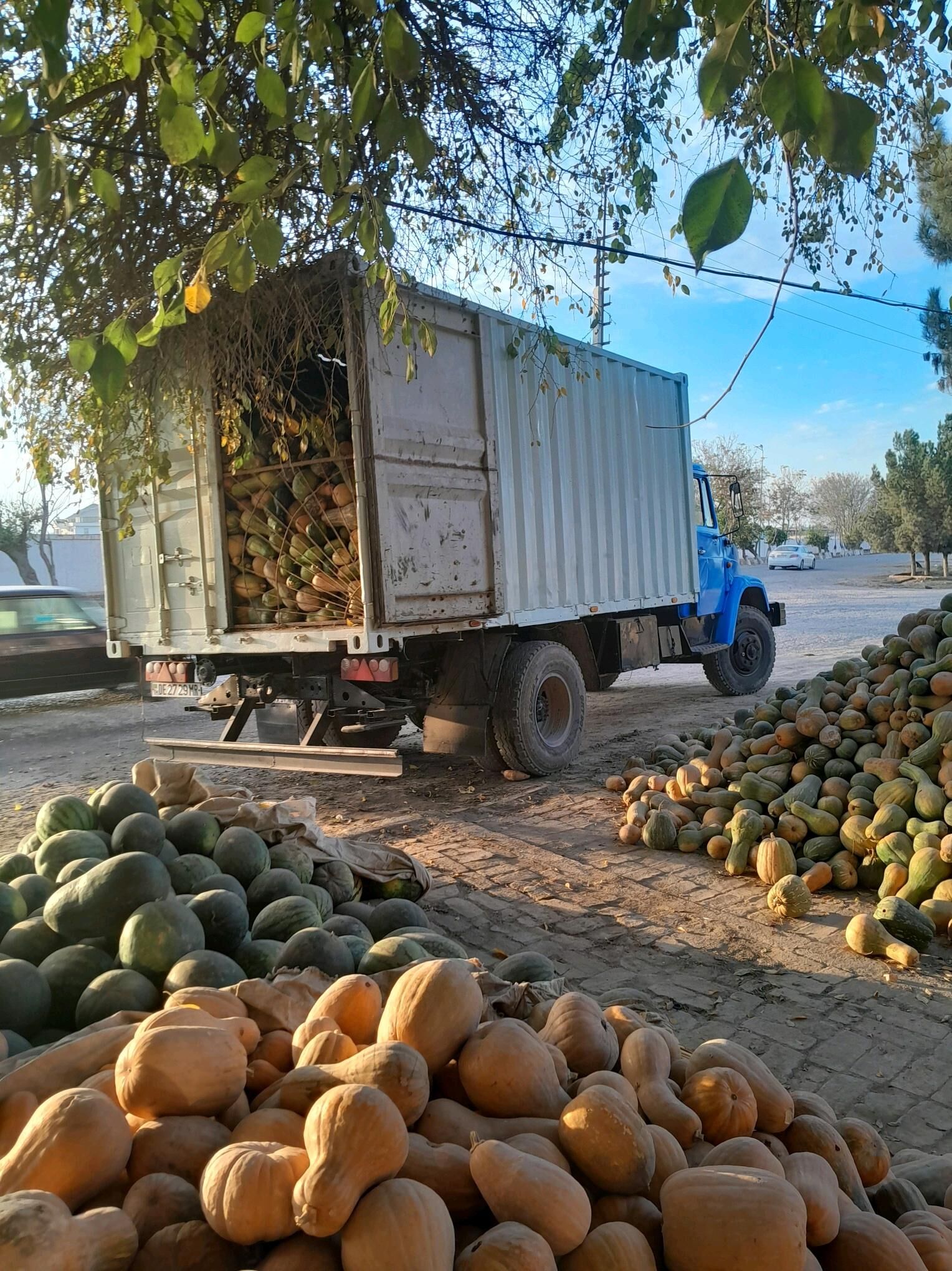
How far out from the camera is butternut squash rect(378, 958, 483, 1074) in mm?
1950

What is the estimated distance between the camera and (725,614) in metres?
12.7

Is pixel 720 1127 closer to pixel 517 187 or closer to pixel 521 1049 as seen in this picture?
pixel 521 1049

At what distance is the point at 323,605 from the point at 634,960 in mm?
3953

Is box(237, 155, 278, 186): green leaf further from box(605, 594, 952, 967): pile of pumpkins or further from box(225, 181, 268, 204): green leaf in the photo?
box(605, 594, 952, 967): pile of pumpkins

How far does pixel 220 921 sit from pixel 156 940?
34cm

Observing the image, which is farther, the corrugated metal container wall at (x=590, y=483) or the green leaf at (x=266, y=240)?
the corrugated metal container wall at (x=590, y=483)

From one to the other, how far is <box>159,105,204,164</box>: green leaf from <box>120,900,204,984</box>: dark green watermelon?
88.0 inches

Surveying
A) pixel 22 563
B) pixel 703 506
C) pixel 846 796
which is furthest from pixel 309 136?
pixel 22 563

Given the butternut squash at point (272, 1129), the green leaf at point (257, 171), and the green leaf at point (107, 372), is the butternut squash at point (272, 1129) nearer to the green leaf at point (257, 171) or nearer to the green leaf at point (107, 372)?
the green leaf at point (107, 372)

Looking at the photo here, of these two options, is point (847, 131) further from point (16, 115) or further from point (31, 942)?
point (31, 942)

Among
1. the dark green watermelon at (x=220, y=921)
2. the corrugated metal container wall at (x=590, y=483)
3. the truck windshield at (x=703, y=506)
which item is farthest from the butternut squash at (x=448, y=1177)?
the truck windshield at (x=703, y=506)

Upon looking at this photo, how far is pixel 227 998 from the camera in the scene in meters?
2.26

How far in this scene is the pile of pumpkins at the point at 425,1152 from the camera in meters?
1.47

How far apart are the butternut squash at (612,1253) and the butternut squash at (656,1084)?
384mm
